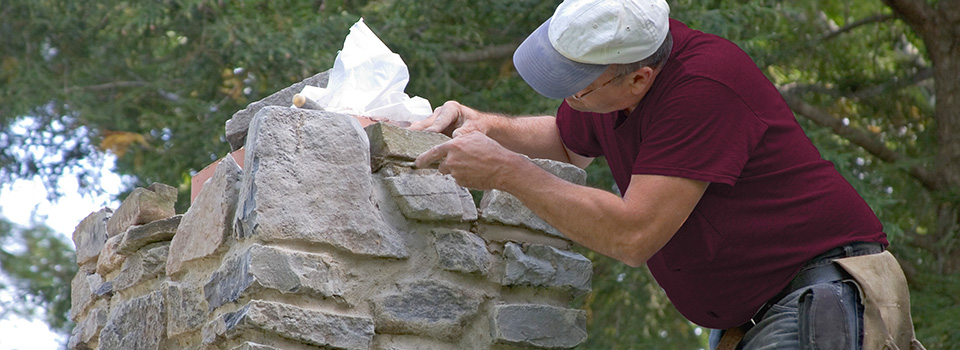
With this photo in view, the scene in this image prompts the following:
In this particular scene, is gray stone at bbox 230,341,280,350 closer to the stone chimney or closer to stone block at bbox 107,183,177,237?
the stone chimney

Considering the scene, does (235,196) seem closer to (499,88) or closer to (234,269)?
(234,269)

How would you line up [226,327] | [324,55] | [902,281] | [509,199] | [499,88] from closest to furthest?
[226,327] → [902,281] → [509,199] → [324,55] → [499,88]

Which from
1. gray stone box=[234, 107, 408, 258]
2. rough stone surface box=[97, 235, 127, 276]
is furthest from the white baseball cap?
rough stone surface box=[97, 235, 127, 276]

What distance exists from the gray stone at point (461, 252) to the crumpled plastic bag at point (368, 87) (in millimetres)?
403

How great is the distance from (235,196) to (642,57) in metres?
0.96

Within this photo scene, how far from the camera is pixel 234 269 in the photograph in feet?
6.96

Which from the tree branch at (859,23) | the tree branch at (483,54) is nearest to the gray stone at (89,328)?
the tree branch at (483,54)

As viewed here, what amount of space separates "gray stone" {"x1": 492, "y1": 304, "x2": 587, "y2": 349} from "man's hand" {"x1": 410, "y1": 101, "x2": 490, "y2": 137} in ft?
1.55

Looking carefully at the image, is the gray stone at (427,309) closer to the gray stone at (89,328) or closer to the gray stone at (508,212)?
the gray stone at (508,212)

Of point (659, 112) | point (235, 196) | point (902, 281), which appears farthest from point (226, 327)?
point (902, 281)

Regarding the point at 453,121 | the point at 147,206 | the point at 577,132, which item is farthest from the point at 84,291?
the point at 577,132

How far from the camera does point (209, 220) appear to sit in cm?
233

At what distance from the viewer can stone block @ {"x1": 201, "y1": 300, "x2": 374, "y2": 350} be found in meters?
2.01

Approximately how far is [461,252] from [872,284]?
904 millimetres
